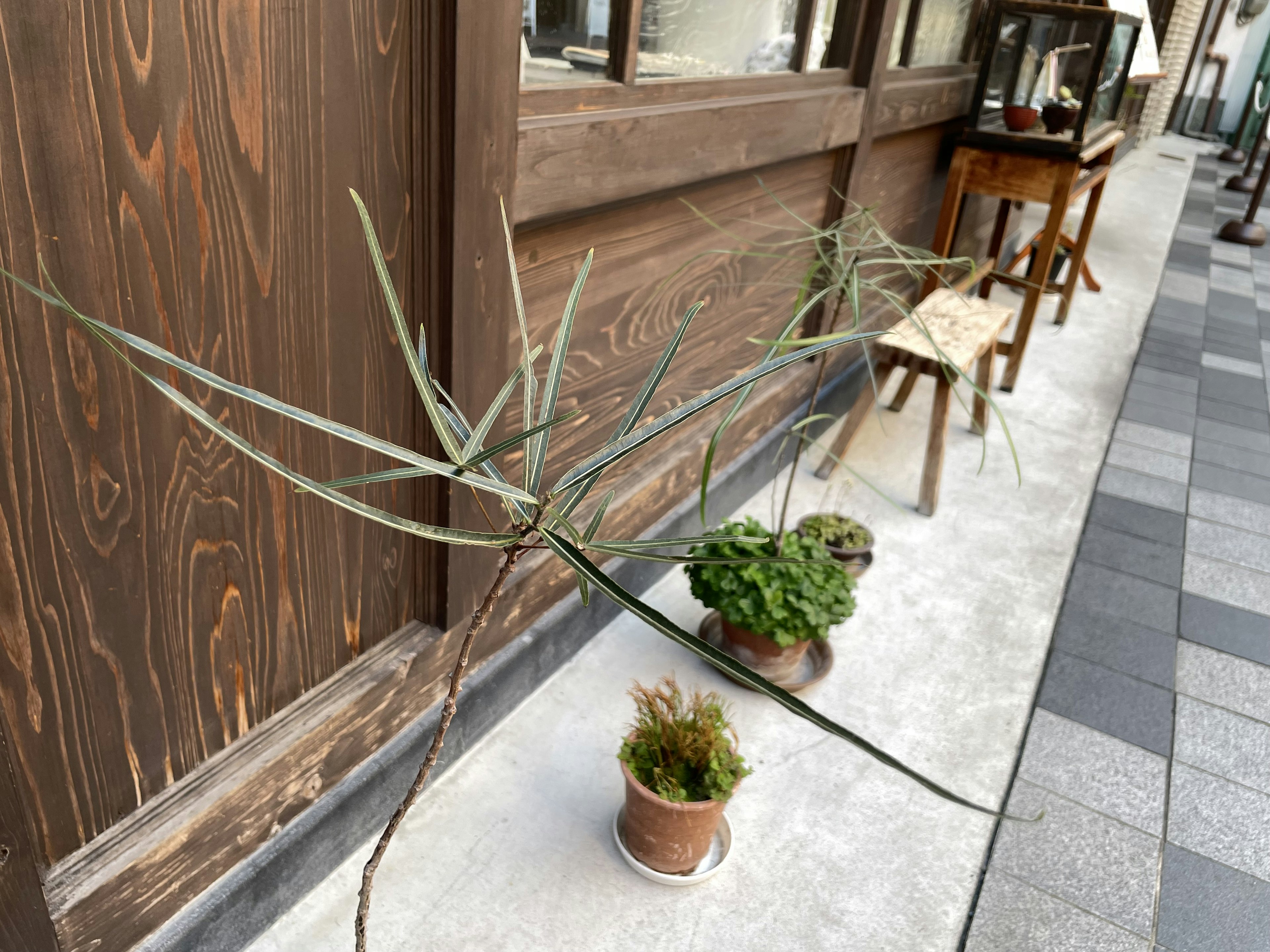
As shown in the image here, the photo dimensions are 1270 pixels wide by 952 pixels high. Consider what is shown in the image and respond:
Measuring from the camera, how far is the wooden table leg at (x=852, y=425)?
2783 millimetres

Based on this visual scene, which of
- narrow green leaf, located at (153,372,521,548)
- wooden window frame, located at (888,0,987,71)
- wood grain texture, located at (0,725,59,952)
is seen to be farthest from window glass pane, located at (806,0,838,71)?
wood grain texture, located at (0,725,59,952)

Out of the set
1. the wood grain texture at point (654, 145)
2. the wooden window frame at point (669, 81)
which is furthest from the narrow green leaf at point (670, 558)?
the wooden window frame at point (669, 81)

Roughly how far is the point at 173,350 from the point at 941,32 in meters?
3.13

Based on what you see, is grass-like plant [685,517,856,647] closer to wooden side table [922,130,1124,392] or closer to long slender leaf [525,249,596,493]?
long slender leaf [525,249,596,493]

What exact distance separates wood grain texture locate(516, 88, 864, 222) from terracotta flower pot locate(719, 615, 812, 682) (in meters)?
0.95

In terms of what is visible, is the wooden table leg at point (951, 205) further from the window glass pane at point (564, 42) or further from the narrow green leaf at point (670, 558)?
the narrow green leaf at point (670, 558)

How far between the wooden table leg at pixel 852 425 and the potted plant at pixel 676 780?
138 cm

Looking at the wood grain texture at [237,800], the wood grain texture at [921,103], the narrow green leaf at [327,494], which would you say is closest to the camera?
the narrow green leaf at [327,494]

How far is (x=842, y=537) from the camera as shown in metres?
2.45

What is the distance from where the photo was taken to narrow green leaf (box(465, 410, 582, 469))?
23.4 inches

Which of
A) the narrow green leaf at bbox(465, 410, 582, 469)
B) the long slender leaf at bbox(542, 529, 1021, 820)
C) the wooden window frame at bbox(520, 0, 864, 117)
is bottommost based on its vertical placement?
the long slender leaf at bbox(542, 529, 1021, 820)

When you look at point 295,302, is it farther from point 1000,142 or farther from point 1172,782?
point 1000,142

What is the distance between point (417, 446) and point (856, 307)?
764 mm

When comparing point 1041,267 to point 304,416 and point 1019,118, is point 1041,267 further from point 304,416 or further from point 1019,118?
point 304,416
